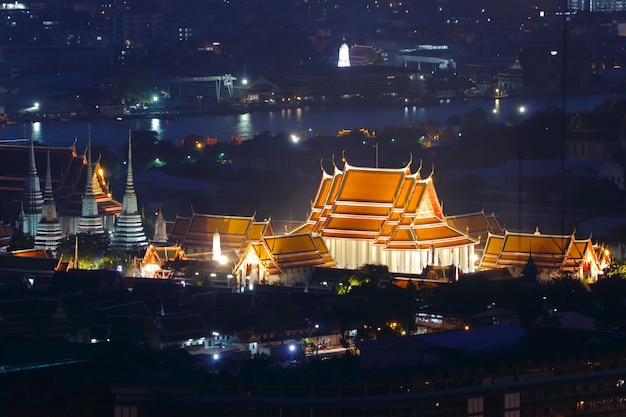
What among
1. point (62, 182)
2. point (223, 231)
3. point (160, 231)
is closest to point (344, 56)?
point (62, 182)

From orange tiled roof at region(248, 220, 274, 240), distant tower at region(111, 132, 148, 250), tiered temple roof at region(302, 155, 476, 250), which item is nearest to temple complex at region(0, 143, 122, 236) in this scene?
distant tower at region(111, 132, 148, 250)

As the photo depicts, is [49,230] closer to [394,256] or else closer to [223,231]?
[223,231]

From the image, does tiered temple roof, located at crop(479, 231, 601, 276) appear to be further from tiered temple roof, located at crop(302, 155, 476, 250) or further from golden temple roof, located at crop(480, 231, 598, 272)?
tiered temple roof, located at crop(302, 155, 476, 250)

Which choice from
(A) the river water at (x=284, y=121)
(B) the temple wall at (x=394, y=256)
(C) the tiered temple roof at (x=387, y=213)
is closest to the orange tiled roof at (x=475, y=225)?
(C) the tiered temple roof at (x=387, y=213)

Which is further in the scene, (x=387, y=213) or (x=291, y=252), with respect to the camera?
(x=387, y=213)

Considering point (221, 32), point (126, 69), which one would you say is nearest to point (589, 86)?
point (126, 69)

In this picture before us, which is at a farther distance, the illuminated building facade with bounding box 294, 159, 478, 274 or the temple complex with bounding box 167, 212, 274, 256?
the temple complex with bounding box 167, 212, 274, 256
